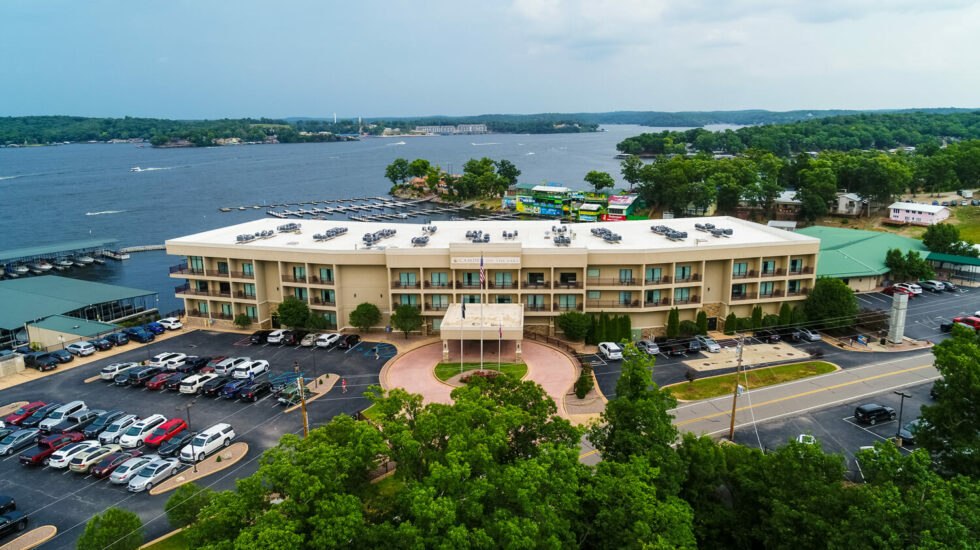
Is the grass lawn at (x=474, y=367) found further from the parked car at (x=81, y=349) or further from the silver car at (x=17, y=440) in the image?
the parked car at (x=81, y=349)

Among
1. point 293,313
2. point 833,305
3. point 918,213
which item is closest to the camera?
→ point 293,313

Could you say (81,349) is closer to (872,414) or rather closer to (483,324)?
(483,324)

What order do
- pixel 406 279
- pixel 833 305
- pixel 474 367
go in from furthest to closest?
pixel 406 279, pixel 833 305, pixel 474 367

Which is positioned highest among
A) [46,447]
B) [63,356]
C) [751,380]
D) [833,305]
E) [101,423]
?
[833,305]

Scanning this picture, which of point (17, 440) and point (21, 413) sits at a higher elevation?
point (21, 413)

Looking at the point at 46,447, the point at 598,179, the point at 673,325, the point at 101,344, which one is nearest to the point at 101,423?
the point at 46,447

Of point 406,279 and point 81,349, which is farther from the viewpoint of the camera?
point 406,279
